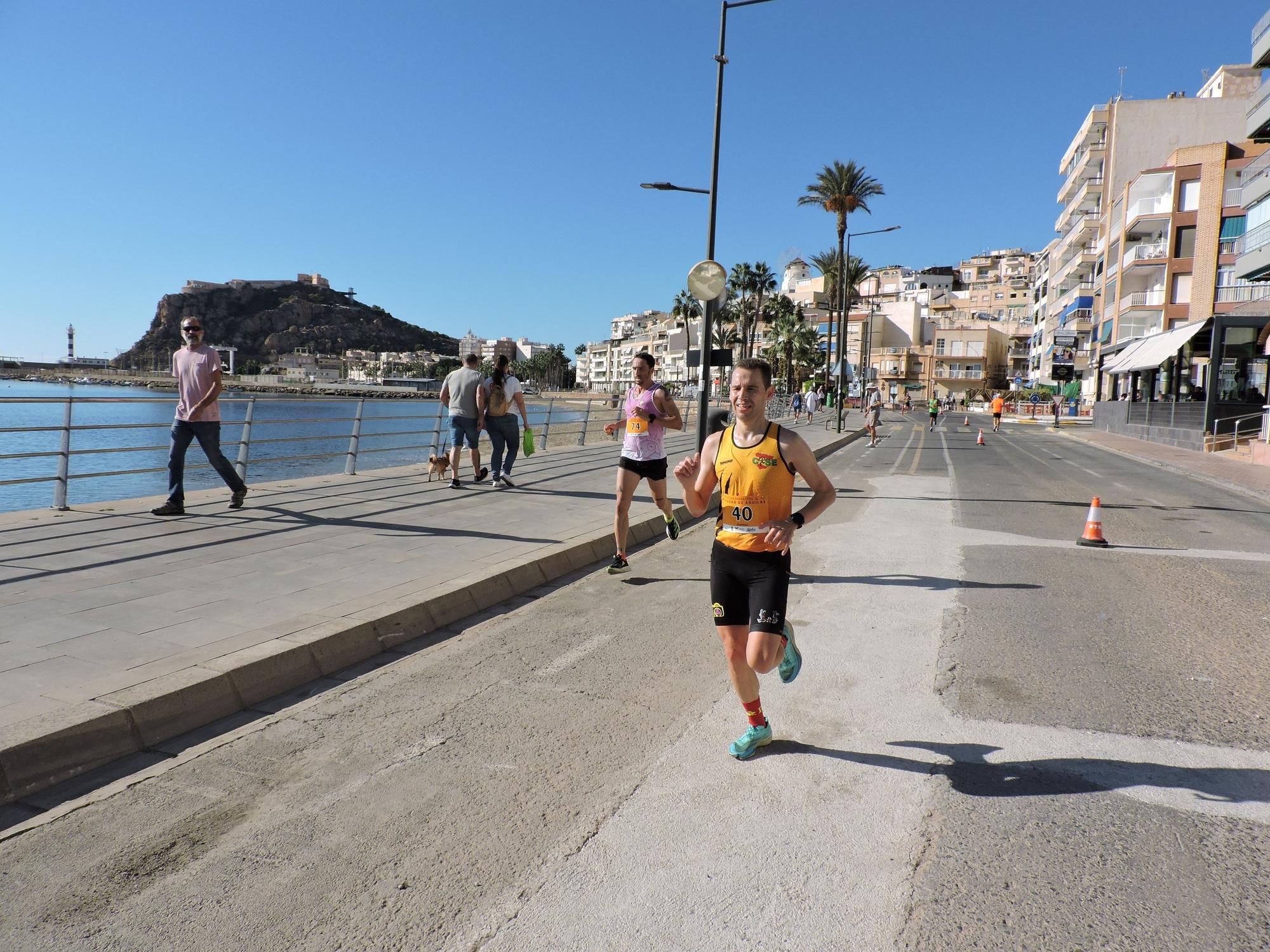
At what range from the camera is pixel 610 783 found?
10.8ft

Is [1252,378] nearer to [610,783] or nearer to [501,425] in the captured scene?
[501,425]

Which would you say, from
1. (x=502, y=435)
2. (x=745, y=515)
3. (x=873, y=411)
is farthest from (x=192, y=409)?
(x=873, y=411)

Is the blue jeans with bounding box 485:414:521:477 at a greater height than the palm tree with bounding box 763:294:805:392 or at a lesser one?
lesser

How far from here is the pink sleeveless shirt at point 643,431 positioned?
23.3 ft

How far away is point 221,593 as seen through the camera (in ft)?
18.3

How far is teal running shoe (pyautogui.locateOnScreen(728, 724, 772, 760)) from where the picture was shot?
352 centimetres

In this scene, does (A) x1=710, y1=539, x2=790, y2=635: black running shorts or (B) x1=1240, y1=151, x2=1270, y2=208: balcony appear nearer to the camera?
(A) x1=710, y1=539, x2=790, y2=635: black running shorts

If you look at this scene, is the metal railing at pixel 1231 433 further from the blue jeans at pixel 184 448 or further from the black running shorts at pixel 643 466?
the blue jeans at pixel 184 448

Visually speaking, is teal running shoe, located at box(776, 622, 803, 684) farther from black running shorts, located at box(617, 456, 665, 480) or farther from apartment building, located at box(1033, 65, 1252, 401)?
apartment building, located at box(1033, 65, 1252, 401)

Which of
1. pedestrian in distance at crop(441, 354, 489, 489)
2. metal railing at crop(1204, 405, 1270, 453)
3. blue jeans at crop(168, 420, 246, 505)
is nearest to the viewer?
blue jeans at crop(168, 420, 246, 505)

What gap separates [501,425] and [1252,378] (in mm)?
27769

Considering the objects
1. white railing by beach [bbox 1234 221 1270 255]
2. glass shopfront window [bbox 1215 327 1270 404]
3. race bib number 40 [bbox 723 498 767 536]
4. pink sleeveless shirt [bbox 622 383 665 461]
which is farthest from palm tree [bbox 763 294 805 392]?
race bib number 40 [bbox 723 498 767 536]

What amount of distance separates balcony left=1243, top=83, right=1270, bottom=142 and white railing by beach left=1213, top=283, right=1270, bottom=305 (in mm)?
10528

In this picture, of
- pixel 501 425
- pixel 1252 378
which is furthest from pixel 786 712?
pixel 1252 378
